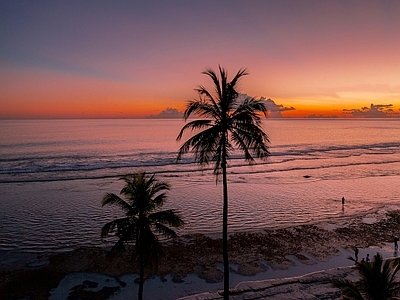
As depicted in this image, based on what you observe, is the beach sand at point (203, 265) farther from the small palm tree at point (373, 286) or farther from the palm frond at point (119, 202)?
the small palm tree at point (373, 286)

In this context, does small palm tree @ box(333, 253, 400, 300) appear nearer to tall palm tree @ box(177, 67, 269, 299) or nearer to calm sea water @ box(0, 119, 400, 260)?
tall palm tree @ box(177, 67, 269, 299)

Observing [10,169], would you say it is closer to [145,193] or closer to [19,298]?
[19,298]

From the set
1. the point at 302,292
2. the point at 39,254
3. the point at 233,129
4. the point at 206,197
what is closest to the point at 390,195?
the point at 206,197

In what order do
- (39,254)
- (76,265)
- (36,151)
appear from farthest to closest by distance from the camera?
1. (36,151)
2. (39,254)
3. (76,265)

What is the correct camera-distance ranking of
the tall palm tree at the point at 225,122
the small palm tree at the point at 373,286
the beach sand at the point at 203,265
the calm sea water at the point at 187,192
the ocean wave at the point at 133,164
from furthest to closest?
the ocean wave at the point at 133,164, the calm sea water at the point at 187,192, the beach sand at the point at 203,265, the tall palm tree at the point at 225,122, the small palm tree at the point at 373,286

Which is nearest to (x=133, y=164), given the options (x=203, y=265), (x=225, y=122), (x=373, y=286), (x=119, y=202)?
(x=203, y=265)

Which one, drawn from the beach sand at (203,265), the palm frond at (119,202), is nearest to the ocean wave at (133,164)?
the beach sand at (203,265)

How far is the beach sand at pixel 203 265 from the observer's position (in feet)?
57.2

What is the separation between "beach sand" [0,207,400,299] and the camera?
1742 cm

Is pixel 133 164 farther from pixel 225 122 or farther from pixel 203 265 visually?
pixel 225 122

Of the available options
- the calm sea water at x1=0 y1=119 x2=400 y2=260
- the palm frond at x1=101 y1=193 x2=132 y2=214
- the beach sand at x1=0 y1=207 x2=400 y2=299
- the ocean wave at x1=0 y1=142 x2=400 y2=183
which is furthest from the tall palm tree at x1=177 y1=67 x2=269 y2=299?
the ocean wave at x1=0 y1=142 x2=400 y2=183

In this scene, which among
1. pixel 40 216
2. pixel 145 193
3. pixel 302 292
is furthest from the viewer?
pixel 40 216

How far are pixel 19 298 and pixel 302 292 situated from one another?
15.4m

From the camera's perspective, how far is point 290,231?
2692 cm
